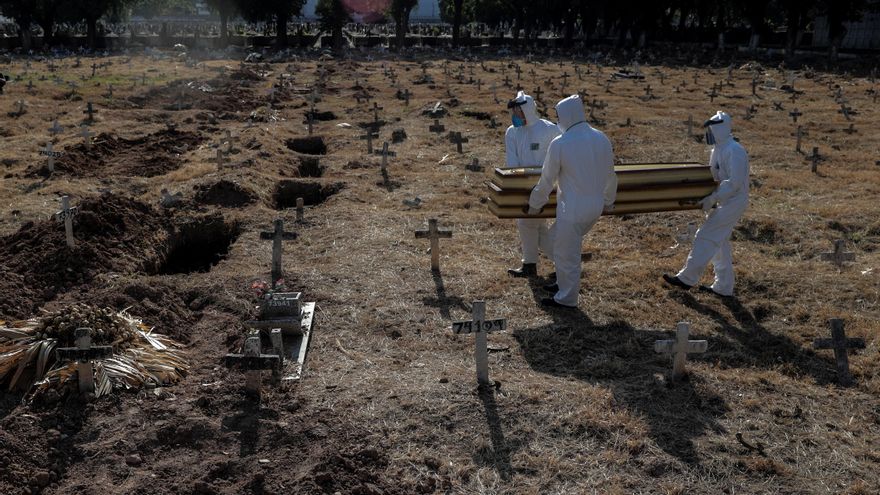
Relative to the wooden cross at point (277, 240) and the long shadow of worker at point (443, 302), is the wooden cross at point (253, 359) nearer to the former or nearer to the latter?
the long shadow of worker at point (443, 302)

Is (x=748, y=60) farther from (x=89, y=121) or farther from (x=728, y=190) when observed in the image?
(x=728, y=190)

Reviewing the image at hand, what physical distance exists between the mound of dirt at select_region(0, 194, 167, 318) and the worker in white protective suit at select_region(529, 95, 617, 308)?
4.97m

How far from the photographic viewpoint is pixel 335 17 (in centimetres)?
5488

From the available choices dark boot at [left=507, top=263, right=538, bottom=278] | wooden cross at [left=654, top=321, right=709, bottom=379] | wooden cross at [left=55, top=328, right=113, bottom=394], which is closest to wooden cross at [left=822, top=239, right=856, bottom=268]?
dark boot at [left=507, top=263, right=538, bottom=278]

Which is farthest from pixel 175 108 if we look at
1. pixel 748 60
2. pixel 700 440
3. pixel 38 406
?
pixel 748 60

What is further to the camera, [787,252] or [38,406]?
[787,252]

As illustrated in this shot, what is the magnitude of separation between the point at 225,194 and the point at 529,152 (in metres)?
5.38

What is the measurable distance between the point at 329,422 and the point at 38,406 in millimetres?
2202

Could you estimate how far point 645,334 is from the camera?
310 inches

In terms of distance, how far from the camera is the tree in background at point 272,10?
54406 mm

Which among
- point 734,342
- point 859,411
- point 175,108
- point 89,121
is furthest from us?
point 175,108

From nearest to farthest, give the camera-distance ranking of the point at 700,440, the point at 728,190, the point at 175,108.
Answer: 1. the point at 700,440
2. the point at 728,190
3. the point at 175,108

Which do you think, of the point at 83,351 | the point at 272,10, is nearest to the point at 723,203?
the point at 83,351

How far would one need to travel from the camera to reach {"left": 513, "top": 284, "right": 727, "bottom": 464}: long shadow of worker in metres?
5.88
